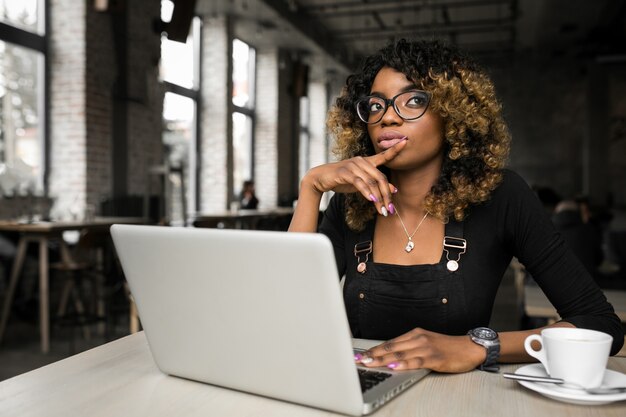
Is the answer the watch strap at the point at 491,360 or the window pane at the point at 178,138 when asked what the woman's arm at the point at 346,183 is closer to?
the watch strap at the point at 491,360

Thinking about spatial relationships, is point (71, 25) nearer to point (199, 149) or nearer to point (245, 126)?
point (199, 149)

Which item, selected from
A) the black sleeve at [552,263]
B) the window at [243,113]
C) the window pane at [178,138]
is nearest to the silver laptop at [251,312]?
the black sleeve at [552,263]

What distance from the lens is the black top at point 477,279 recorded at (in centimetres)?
124

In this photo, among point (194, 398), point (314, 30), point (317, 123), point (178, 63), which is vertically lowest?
point (194, 398)

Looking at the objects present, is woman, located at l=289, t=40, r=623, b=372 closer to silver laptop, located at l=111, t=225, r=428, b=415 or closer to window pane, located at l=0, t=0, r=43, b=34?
silver laptop, located at l=111, t=225, r=428, b=415

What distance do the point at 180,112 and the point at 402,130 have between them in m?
7.20

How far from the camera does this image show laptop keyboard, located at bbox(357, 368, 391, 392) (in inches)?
32.2

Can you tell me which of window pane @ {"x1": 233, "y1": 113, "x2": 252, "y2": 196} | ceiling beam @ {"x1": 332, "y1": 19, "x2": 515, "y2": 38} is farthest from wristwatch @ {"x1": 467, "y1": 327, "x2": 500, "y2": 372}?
ceiling beam @ {"x1": 332, "y1": 19, "x2": 515, "y2": 38}

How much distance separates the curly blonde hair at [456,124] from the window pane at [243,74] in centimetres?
860

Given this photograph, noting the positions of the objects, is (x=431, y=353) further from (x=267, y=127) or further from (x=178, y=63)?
(x=267, y=127)

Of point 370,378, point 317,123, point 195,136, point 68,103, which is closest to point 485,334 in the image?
point 370,378

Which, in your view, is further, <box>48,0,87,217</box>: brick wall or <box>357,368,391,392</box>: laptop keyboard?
<box>48,0,87,217</box>: brick wall

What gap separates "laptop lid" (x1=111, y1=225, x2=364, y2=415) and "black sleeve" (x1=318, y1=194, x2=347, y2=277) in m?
0.68

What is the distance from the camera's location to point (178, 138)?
26.7 feet
